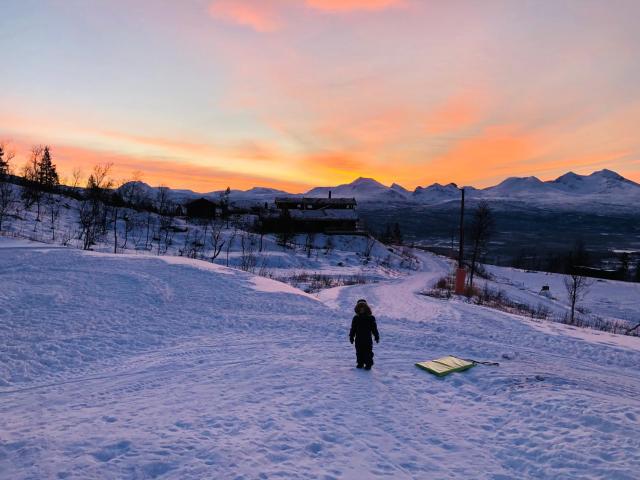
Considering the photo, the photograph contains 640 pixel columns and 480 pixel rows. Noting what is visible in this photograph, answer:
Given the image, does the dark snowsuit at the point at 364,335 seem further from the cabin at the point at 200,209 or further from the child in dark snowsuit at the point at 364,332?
the cabin at the point at 200,209

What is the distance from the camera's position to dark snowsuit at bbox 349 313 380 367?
30.3ft

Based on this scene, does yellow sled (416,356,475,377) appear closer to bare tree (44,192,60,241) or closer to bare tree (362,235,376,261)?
bare tree (362,235,376,261)

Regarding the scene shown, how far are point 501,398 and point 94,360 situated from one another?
976 centimetres

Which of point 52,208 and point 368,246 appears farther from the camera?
point 368,246

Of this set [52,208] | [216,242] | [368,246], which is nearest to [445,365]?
[216,242]

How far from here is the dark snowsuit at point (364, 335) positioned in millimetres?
9227

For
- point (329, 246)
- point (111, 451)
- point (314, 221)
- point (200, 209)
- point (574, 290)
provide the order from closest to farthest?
point (111, 451)
point (574, 290)
point (329, 246)
point (314, 221)
point (200, 209)

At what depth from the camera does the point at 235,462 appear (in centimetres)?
540

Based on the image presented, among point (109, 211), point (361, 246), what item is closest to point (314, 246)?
point (361, 246)

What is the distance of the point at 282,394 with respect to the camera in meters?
7.76

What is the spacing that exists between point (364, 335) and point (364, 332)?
0.26 ft

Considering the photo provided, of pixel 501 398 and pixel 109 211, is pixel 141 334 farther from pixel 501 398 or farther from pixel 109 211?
pixel 109 211

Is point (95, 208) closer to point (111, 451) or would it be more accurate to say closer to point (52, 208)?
point (52, 208)

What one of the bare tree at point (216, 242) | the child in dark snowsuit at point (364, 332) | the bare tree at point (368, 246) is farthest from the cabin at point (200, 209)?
the child in dark snowsuit at point (364, 332)
